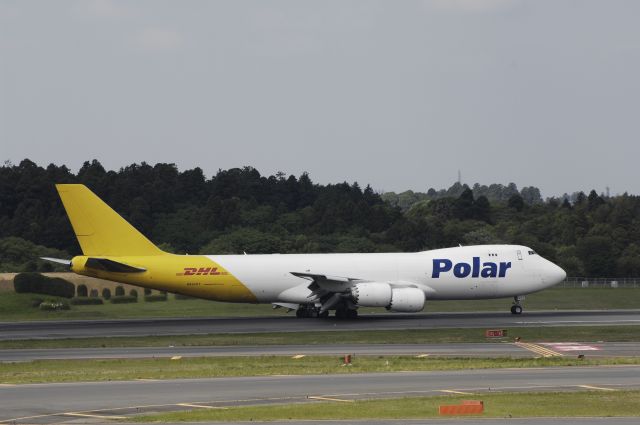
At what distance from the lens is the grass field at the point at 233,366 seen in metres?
32.0

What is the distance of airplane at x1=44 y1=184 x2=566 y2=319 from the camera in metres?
54.2

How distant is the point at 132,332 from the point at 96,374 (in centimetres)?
1664

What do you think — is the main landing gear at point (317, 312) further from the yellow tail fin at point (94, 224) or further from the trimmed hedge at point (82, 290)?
the trimmed hedge at point (82, 290)

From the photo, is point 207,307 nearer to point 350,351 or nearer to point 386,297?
point 386,297

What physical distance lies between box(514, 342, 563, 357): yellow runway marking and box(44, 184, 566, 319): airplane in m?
13.3

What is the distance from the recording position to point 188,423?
73.8 ft

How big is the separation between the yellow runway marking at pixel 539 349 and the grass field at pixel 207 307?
21346 millimetres

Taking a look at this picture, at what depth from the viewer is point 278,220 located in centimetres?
13425

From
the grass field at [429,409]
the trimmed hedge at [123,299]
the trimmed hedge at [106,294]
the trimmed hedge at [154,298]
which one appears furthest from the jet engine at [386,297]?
the grass field at [429,409]

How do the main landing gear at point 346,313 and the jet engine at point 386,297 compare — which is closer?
the jet engine at point 386,297

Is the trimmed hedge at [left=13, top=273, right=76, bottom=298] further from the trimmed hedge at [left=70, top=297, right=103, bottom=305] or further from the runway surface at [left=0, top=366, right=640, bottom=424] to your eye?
the runway surface at [left=0, top=366, right=640, bottom=424]

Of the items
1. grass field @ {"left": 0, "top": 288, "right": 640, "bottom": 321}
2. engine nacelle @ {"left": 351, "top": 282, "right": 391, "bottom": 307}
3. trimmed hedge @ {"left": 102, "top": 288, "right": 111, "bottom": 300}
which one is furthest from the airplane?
trimmed hedge @ {"left": 102, "top": 288, "right": 111, "bottom": 300}

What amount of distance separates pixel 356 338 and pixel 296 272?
11.3 metres

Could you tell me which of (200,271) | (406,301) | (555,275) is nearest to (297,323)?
(406,301)
